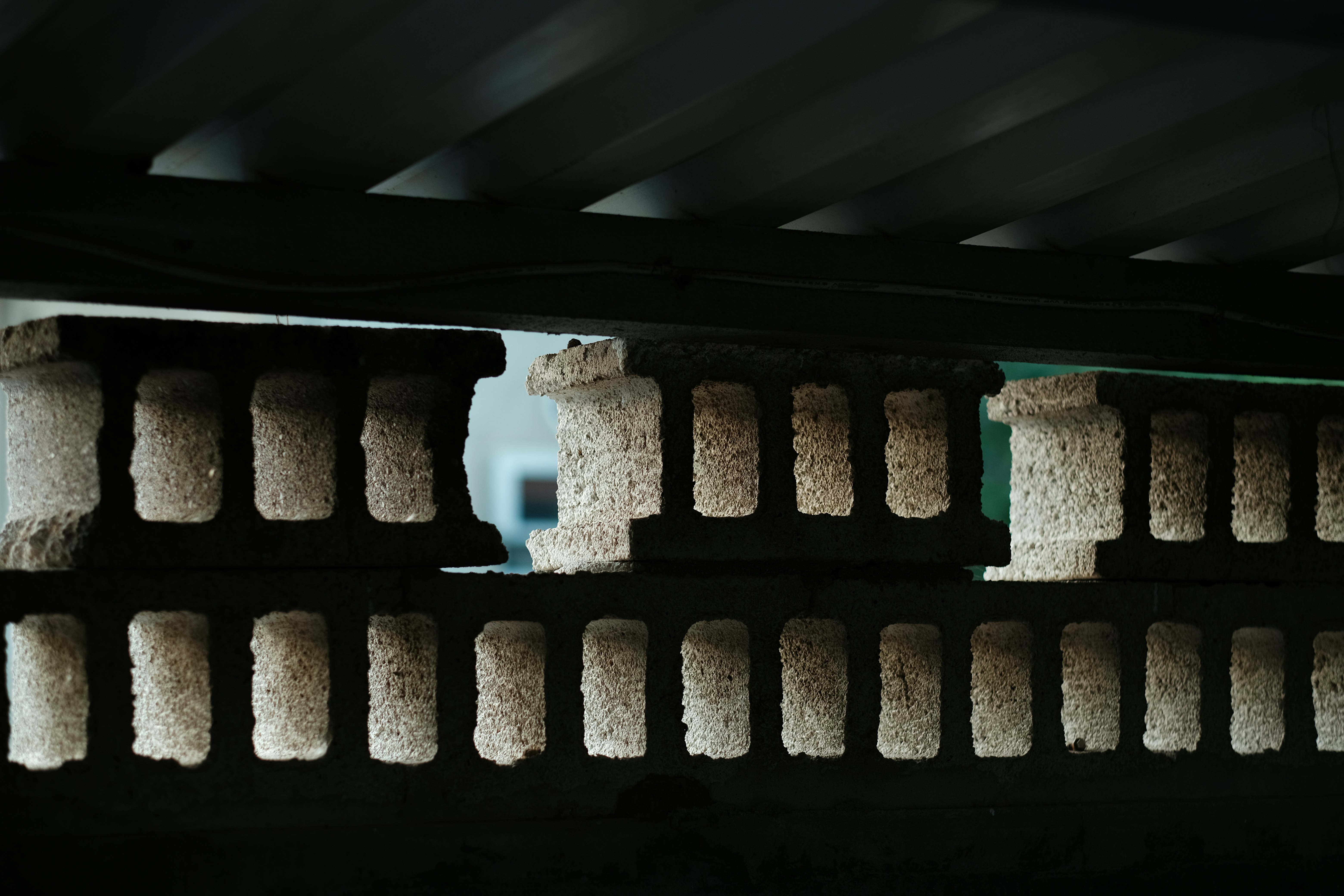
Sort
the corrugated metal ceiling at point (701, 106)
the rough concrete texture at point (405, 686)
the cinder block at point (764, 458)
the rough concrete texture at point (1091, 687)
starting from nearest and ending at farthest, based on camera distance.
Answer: the corrugated metal ceiling at point (701, 106)
the rough concrete texture at point (405, 686)
the cinder block at point (764, 458)
the rough concrete texture at point (1091, 687)

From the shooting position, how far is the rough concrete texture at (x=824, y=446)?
3871 millimetres

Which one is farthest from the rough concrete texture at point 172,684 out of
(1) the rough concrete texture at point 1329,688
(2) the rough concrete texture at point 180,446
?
(1) the rough concrete texture at point 1329,688

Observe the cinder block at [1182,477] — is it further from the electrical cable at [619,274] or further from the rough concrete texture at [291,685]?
the rough concrete texture at [291,685]

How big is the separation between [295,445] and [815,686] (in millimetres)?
1458

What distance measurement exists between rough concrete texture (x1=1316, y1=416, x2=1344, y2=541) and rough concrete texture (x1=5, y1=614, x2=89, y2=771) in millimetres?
3344

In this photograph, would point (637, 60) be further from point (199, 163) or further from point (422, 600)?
point (422, 600)

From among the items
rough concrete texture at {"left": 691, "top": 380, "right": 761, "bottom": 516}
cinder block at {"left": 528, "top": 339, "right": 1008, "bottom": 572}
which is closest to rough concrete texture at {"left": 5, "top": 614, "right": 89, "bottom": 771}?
cinder block at {"left": 528, "top": 339, "right": 1008, "bottom": 572}

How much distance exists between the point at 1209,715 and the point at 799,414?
4.68 ft

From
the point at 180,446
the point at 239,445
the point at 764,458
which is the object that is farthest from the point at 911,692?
the point at 180,446

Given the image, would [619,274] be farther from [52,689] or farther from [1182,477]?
[1182,477]

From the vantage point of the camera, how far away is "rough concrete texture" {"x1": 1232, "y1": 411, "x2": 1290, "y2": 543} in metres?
4.23

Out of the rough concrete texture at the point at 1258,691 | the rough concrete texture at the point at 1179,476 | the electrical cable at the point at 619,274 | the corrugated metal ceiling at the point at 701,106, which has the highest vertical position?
the corrugated metal ceiling at the point at 701,106

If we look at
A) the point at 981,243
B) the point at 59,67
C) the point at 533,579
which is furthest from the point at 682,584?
the point at 59,67

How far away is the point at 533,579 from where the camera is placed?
3.52m
